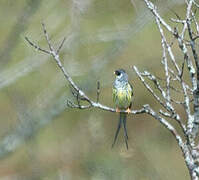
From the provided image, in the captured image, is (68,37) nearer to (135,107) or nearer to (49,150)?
(49,150)

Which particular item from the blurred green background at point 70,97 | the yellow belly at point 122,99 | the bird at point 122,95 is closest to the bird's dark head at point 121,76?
the bird at point 122,95

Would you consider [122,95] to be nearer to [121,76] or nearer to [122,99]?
[122,99]

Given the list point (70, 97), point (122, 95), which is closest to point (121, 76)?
point (122, 95)

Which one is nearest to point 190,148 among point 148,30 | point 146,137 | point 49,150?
point 146,137

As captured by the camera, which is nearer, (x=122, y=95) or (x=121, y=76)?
(x=122, y=95)

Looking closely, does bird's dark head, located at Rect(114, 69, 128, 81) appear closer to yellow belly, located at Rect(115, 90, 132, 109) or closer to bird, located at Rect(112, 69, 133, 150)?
bird, located at Rect(112, 69, 133, 150)

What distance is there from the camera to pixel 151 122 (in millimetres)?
22766

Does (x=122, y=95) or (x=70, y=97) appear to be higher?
(x=70, y=97)

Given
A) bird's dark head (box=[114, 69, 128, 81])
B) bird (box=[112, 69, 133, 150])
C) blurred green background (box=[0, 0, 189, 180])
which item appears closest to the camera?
bird (box=[112, 69, 133, 150])

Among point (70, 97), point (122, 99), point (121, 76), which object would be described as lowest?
point (122, 99)

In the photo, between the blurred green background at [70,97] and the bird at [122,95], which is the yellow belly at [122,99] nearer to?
the bird at [122,95]

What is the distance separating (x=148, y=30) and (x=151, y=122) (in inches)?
139

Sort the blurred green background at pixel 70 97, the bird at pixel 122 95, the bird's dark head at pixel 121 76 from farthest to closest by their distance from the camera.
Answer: the blurred green background at pixel 70 97 → the bird's dark head at pixel 121 76 → the bird at pixel 122 95

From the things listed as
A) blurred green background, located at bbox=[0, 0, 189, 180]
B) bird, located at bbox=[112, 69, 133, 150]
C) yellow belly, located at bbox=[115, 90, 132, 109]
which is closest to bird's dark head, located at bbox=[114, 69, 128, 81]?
bird, located at bbox=[112, 69, 133, 150]
